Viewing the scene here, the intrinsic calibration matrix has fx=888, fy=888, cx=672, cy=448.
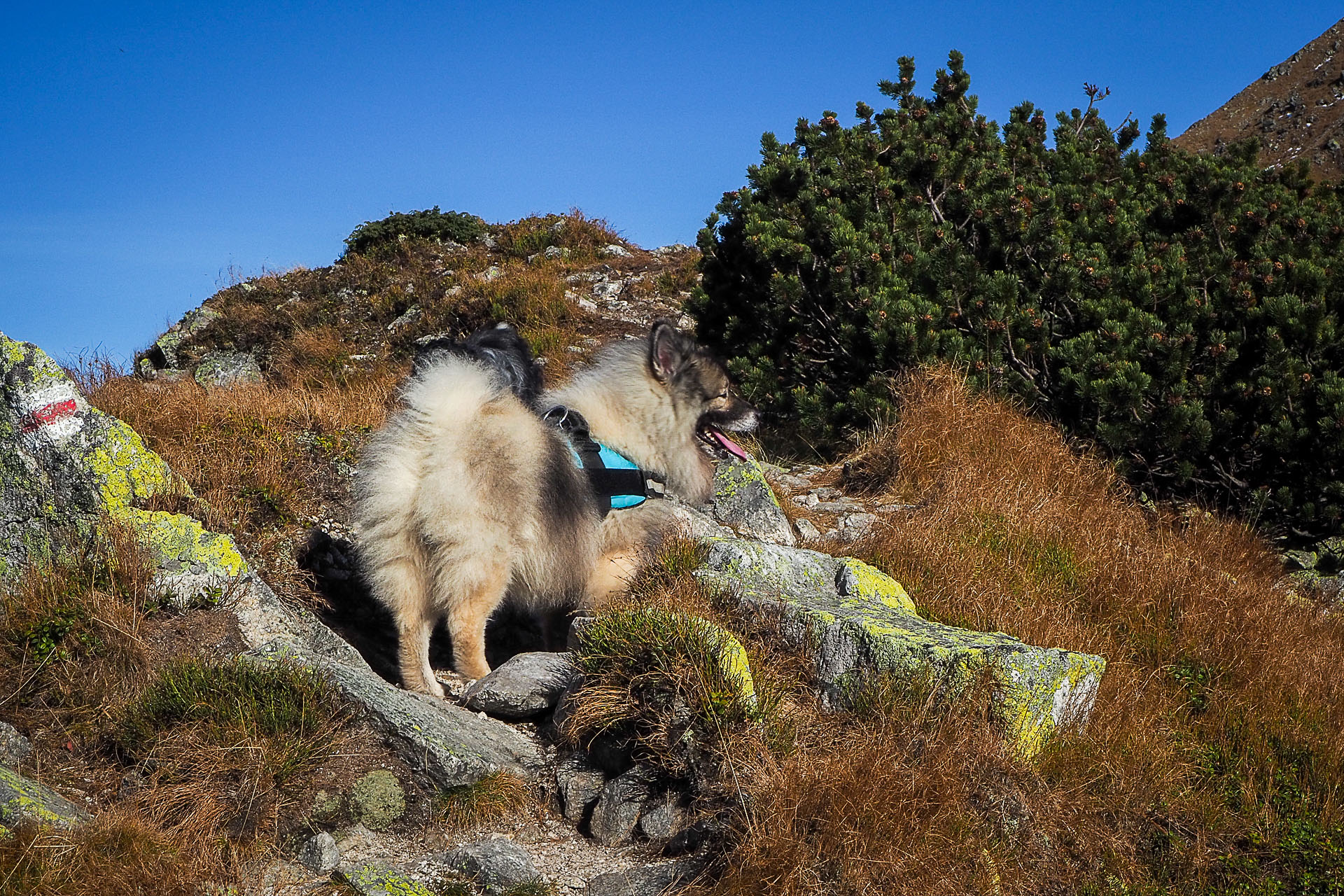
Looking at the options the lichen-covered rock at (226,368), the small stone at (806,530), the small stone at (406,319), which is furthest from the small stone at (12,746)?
the small stone at (406,319)

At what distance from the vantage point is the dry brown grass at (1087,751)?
3205 mm

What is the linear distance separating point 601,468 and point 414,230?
12.6 m

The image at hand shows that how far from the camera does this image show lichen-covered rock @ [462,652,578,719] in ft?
14.7

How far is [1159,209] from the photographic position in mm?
8570

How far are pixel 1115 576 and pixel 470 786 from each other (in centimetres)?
415

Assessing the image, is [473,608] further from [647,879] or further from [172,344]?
[172,344]

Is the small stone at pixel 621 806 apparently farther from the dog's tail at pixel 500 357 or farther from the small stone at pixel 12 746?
the small stone at pixel 12 746

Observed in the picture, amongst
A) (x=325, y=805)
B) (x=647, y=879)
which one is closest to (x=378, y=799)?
(x=325, y=805)

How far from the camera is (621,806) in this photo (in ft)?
12.2

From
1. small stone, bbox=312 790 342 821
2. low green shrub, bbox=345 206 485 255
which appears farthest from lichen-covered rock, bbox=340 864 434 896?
low green shrub, bbox=345 206 485 255

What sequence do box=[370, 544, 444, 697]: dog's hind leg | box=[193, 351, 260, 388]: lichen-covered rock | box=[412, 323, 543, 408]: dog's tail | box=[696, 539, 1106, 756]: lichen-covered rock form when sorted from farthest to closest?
box=[193, 351, 260, 388]: lichen-covered rock
box=[412, 323, 543, 408]: dog's tail
box=[370, 544, 444, 697]: dog's hind leg
box=[696, 539, 1106, 756]: lichen-covered rock

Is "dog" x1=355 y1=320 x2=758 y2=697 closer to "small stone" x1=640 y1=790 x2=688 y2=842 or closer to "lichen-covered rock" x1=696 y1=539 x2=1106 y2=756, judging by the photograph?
"lichen-covered rock" x1=696 y1=539 x2=1106 y2=756

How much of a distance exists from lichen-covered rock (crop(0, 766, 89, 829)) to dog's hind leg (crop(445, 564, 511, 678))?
6.02 ft

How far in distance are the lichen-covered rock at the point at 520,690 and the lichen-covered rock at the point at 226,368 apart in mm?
7674
